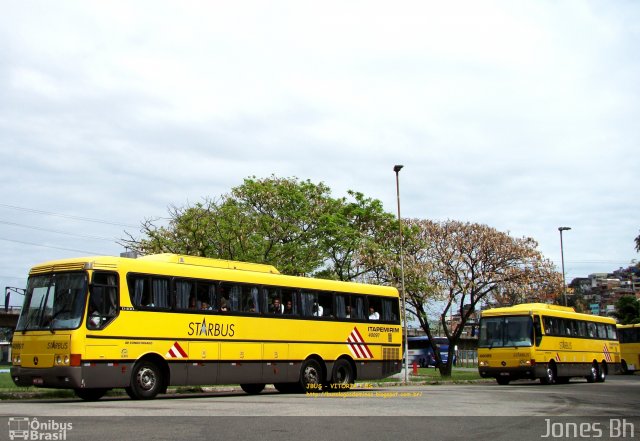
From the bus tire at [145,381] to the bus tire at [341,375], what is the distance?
21.4 feet

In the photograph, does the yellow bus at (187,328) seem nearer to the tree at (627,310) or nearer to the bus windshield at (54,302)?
the bus windshield at (54,302)

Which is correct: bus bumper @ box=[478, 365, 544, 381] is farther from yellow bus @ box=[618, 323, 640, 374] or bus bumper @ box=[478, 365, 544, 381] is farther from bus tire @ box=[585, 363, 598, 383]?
yellow bus @ box=[618, 323, 640, 374]

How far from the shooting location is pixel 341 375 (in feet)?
76.6

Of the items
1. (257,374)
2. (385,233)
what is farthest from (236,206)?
(257,374)

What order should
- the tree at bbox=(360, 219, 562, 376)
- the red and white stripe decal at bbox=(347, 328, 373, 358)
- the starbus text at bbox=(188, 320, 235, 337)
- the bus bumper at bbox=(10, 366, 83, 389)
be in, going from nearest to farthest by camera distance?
the bus bumper at bbox=(10, 366, 83, 389) → the starbus text at bbox=(188, 320, 235, 337) → the red and white stripe decal at bbox=(347, 328, 373, 358) → the tree at bbox=(360, 219, 562, 376)

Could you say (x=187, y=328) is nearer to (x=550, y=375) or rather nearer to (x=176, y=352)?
(x=176, y=352)

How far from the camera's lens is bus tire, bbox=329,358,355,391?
22969 millimetres

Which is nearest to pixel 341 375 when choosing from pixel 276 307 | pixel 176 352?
pixel 276 307

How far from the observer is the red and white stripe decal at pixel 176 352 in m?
18.2

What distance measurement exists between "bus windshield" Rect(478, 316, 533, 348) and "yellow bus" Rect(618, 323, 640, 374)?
23415 mm

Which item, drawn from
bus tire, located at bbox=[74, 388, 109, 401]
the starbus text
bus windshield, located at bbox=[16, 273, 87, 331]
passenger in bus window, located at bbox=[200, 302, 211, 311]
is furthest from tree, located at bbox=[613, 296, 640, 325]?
bus windshield, located at bbox=[16, 273, 87, 331]

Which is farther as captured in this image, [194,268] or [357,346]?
[357,346]

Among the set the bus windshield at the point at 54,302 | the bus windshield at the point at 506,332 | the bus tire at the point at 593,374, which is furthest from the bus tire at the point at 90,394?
the bus tire at the point at 593,374

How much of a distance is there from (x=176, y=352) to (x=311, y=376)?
532 cm
